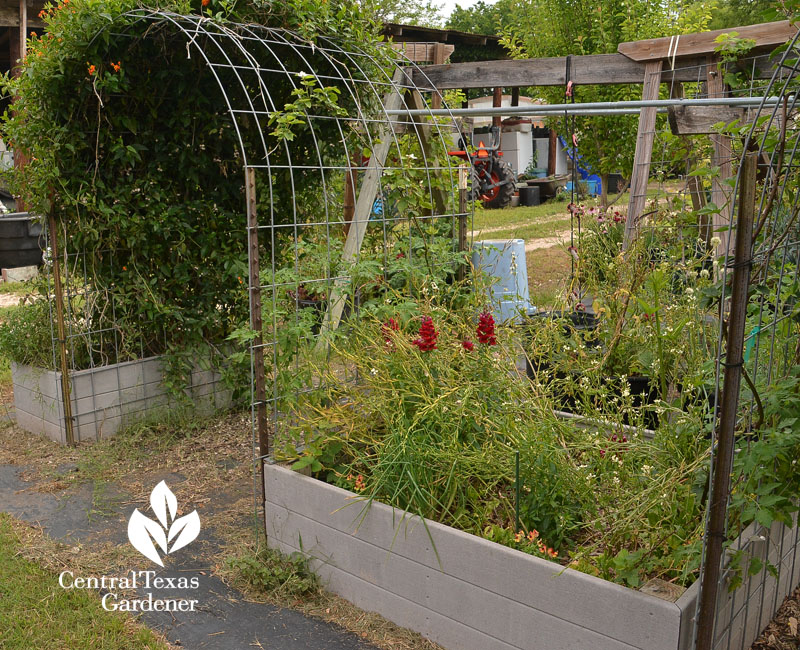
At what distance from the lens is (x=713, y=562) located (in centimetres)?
216

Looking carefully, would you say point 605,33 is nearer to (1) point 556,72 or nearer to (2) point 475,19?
(1) point 556,72

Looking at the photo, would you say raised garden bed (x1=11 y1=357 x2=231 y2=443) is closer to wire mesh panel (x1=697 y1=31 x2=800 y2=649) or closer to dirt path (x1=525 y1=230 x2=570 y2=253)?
wire mesh panel (x1=697 y1=31 x2=800 y2=649)

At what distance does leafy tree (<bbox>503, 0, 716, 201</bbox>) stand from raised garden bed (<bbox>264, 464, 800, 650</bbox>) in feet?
18.7

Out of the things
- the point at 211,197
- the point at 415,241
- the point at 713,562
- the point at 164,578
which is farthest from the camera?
the point at 211,197

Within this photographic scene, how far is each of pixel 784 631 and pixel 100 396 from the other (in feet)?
12.5

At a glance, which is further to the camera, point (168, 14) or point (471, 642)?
point (168, 14)

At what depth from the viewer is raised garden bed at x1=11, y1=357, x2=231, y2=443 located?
4.71 meters

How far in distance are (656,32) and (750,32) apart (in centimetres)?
322

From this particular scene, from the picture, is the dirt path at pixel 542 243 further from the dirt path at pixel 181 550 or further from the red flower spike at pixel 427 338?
the red flower spike at pixel 427 338

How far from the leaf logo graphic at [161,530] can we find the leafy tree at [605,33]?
5.68 m

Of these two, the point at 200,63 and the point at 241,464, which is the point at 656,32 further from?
the point at 241,464

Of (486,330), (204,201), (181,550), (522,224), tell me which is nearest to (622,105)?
(486,330)

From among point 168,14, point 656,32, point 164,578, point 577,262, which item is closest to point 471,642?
point 164,578

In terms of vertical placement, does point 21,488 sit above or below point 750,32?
below
